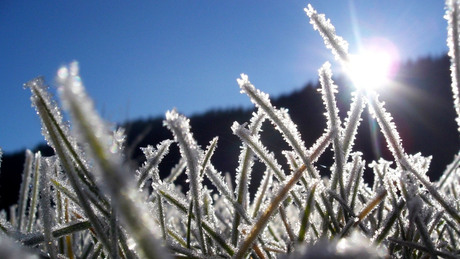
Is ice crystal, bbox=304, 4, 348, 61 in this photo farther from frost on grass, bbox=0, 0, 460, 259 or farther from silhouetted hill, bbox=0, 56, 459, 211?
silhouetted hill, bbox=0, 56, 459, 211

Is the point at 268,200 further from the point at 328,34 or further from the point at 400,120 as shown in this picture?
the point at 400,120

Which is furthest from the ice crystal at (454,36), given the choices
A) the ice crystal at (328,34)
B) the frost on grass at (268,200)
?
the ice crystal at (328,34)

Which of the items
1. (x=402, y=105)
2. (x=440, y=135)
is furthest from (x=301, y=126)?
(x=440, y=135)

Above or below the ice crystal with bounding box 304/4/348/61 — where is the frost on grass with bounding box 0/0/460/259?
below

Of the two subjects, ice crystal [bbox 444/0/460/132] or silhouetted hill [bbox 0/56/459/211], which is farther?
silhouetted hill [bbox 0/56/459/211]

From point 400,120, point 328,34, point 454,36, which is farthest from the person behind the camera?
point 400,120

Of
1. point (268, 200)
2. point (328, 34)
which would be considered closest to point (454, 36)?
point (328, 34)

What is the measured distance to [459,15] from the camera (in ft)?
1.45

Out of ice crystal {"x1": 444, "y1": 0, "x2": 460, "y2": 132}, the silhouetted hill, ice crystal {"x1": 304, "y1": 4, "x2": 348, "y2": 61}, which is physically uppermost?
the silhouetted hill

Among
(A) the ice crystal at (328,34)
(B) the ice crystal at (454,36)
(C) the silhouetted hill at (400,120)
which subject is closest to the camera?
(B) the ice crystal at (454,36)

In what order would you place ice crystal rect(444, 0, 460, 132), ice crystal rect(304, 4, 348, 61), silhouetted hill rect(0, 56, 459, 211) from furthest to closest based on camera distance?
silhouetted hill rect(0, 56, 459, 211) → ice crystal rect(304, 4, 348, 61) → ice crystal rect(444, 0, 460, 132)

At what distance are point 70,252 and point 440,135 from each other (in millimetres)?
4250

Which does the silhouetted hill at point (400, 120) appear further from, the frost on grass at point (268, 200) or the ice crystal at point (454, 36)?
the ice crystal at point (454, 36)

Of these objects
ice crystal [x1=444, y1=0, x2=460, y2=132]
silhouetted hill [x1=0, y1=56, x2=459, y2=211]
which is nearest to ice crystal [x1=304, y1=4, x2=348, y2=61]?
ice crystal [x1=444, y1=0, x2=460, y2=132]
